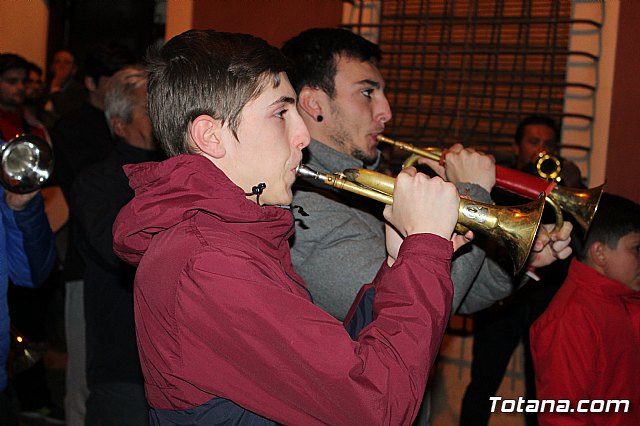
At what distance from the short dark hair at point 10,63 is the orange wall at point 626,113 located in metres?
3.46

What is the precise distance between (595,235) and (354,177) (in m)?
1.50

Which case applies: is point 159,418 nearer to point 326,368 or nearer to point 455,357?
point 326,368

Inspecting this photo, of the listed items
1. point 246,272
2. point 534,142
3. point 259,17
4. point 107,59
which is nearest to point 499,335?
point 534,142

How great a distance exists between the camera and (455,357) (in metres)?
4.87

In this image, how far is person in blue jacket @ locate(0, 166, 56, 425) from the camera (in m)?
2.51

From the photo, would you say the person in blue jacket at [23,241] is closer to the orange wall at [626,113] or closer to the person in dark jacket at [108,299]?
the person in dark jacket at [108,299]

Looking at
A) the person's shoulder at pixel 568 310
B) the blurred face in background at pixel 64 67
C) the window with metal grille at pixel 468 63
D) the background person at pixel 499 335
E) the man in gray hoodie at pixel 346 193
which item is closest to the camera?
the man in gray hoodie at pixel 346 193

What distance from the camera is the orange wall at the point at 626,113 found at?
4391 mm

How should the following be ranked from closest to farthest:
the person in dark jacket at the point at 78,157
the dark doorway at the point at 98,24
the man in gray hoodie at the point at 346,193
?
1. the man in gray hoodie at the point at 346,193
2. the person in dark jacket at the point at 78,157
3. the dark doorway at the point at 98,24

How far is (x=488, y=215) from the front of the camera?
6.23ft

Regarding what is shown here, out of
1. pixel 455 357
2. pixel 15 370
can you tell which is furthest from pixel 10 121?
pixel 455 357

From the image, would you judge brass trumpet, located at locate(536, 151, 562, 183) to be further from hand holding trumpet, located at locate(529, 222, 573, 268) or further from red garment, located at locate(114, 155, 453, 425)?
red garment, located at locate(114, 155, 453, 425)

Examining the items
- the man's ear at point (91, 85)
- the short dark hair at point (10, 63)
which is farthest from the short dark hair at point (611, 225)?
the short dark hair at point (10, 63)
